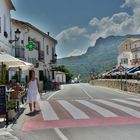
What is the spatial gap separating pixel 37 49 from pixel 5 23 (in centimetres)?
2225

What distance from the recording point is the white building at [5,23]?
88.2 ft

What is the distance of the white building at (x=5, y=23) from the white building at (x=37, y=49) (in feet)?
22.3

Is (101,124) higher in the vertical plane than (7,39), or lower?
lower

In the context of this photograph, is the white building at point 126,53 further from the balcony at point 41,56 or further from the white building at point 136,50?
the balcony at point 41,56

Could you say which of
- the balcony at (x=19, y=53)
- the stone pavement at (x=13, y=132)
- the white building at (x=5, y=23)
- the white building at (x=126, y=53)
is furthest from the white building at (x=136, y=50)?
the stone pavement at (x=13, y=132)

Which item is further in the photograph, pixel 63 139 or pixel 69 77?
pixel 69 77

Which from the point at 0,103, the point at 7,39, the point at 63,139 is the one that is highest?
the point at 7,39

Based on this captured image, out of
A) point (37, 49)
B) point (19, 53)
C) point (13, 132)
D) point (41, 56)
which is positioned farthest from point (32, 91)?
point (41, 56)

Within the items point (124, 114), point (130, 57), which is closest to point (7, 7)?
point (124, 114)

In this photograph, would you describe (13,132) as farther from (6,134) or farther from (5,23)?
(5,23)

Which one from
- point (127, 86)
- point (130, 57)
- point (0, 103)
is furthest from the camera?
point (130, 57)

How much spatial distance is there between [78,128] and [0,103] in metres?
2.80

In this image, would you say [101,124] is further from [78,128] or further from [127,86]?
[127,86]

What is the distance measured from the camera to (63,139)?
10.2 metres
